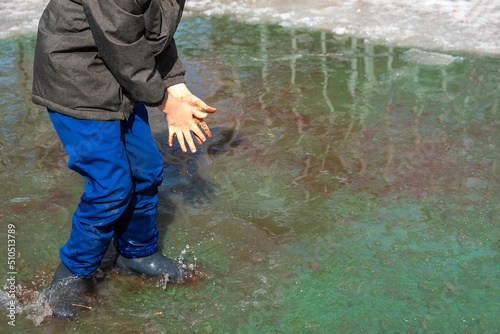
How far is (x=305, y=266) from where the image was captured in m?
2.71

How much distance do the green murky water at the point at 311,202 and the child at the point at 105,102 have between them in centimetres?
35

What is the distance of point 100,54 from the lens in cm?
211

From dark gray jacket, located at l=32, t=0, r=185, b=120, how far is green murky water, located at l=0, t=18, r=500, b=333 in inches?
36.7

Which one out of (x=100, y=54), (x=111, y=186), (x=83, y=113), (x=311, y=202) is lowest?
(x=311, y=202)

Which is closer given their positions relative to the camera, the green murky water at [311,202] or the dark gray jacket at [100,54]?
the dark gray jacket at [100,54]

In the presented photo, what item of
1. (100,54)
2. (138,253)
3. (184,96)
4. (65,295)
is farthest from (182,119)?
(65,295)

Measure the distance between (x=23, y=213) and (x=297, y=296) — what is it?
168 cm

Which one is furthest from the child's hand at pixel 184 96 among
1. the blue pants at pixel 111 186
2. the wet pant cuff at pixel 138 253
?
the wet pant cuff at pixel 138 253

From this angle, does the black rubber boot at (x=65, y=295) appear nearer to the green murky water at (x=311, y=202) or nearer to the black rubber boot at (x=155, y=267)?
the green murky water at (x=311, y=202)

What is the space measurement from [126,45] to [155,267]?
1103mm

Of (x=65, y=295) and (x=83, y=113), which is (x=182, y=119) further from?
(x=65, y=295)

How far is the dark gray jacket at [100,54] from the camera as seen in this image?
202 cm

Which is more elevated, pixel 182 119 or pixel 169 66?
pixel 169 66

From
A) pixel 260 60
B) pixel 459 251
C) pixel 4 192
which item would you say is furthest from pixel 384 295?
pixel 260 60
